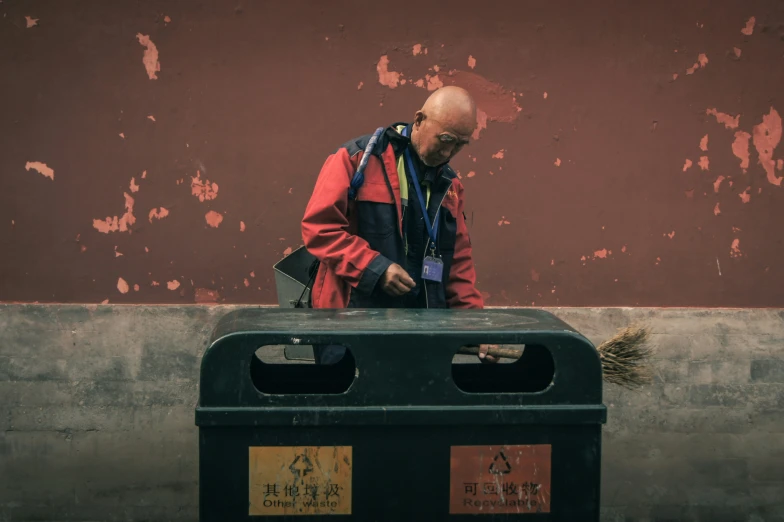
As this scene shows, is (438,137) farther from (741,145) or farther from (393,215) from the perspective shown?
(741,145)

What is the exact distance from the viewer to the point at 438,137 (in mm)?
3385

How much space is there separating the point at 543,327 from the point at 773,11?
334 centimetres

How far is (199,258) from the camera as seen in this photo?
4.91 m

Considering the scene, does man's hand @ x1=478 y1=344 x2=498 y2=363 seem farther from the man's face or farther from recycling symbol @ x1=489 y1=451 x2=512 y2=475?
the man's face

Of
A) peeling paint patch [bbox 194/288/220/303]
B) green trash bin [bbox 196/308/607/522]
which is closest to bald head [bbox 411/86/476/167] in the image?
green trash bin [bbox 196/308/607/522]

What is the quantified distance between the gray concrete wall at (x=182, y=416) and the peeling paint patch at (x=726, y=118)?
1.03 meters

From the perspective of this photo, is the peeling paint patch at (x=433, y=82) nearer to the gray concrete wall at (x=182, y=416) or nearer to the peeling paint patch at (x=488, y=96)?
the peeling paint patch at (x=488, y=96)

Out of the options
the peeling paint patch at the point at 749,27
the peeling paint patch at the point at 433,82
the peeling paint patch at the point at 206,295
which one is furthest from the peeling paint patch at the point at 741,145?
the peeling paint patch at the point at 206,295

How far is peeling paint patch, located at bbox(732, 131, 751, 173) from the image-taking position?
5070 mm

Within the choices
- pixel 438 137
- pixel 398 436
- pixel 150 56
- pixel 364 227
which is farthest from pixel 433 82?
pixel 398 436

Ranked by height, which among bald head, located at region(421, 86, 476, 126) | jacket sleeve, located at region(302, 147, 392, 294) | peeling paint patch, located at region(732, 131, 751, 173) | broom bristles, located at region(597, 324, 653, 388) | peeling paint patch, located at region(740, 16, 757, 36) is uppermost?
peeling paint patch, located at region(740, 16, 757, 36)

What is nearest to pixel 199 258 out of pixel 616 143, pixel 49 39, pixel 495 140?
pixel 49 39

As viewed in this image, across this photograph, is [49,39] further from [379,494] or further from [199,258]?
[379,494]

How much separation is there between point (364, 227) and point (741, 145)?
2.66m
